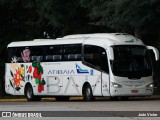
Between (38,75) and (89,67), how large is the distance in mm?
4614

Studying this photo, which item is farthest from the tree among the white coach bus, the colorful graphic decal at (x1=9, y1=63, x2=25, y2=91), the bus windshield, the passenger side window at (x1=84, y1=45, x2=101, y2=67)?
the colorful graphic decal at (x1=9, y1=63, x2=25, y2=91)

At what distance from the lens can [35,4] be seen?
46406mm

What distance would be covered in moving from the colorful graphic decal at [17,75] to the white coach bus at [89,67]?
29cm

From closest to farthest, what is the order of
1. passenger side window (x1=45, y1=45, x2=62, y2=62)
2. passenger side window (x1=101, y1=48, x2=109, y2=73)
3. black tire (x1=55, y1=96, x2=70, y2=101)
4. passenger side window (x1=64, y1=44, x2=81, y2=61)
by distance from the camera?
1. passenger side window (x1=101, y1=48, x2=109, y2=73)
2. passenger side window (x1=64, y1=44, x2=81, y2=61)
3. passenger side window (x1=45, y1=45, x2=62, y2=62)
4. black tire (x1=55, y1=96, x2=70, y2=101)

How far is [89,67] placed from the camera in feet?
113

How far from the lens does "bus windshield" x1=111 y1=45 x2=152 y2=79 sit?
111 ft

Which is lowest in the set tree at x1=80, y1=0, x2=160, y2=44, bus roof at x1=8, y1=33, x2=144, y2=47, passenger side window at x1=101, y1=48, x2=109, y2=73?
passenger side window at x1=101, y1=48, x2=109, y2=73

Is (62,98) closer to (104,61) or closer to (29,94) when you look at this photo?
(29,94)

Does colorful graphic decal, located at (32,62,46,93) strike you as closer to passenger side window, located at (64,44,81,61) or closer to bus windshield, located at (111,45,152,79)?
passenger side window, located at (64,44,81,61)

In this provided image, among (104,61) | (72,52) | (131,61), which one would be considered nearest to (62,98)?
(72,52)

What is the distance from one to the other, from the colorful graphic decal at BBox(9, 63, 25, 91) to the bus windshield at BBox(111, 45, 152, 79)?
23.7 feet

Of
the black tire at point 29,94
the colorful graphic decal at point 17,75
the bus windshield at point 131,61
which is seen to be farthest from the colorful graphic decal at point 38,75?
the bus windshield at point 131,61

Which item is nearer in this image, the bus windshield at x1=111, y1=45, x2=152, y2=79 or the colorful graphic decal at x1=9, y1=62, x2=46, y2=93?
the bus windshield at x1=111, y1=45, x2=152, y2=79

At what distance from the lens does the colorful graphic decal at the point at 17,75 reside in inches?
1545
